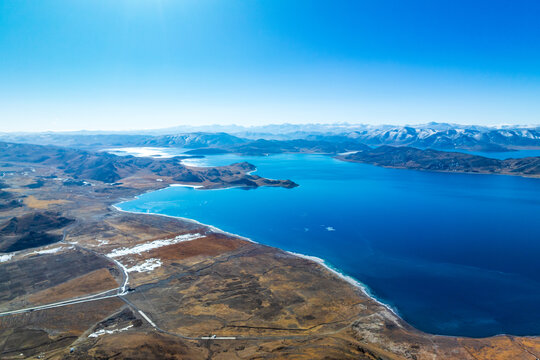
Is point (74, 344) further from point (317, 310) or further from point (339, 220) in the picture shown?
point (339, 220)

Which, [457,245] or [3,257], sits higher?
[457,245]

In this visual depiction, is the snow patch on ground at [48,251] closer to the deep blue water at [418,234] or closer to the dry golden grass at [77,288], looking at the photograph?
the dry golden grass at [77,288]

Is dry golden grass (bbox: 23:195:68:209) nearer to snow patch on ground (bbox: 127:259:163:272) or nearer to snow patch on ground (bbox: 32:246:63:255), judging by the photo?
snow patch on ground (bbox: 32:246:63:255)

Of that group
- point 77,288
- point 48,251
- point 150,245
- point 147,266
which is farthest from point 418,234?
point 48,251

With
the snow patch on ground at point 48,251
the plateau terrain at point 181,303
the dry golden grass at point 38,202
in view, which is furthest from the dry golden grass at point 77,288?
the dry golden grass at point 38,202

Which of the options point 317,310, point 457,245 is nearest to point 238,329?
point 317,310

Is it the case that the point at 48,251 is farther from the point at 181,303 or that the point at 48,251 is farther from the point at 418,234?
the point at 418,234

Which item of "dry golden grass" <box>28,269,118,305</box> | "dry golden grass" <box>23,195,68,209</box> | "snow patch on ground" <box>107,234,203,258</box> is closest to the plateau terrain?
"dry golden grass" <box>28,269,118,305</box>

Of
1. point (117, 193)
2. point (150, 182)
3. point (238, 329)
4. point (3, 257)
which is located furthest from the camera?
point (150, 182)
